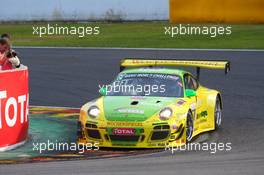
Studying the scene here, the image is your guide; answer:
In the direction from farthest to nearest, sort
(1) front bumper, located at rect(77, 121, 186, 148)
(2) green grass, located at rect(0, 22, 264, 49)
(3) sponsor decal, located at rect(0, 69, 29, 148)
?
1. (2) green grass, located at rect(0, 22, 264, 49)
2. (1) front bumper, located at rect(77, 121, 186, 148)
3. (3) sponsor decal, located at rect(0, 69, 29, 148)

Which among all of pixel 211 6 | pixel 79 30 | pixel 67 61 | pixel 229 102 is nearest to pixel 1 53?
pixel 229 102

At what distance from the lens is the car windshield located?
42.5ft

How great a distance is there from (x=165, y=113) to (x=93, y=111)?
111cm

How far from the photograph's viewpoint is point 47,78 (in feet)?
70.5

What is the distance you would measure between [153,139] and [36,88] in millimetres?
8396

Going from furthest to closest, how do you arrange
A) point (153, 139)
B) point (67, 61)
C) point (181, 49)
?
point (181, 49) → point (67, 61) → point (153, 139)

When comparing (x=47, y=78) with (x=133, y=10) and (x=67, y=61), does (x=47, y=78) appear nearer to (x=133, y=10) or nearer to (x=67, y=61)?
(x=67, y=61)

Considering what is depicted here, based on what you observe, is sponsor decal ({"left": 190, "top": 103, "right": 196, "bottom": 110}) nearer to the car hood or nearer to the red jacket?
the car hood

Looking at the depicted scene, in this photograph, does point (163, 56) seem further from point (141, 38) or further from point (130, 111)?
point (130, 111)

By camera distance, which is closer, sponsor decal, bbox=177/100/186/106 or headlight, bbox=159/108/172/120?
headlight, bbox=159/108/172/120

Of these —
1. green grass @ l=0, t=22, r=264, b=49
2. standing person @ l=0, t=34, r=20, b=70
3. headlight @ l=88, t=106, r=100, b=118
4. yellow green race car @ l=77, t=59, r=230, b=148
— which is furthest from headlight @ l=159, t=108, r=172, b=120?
green grass @ l=0, t=22, r=264, b=49

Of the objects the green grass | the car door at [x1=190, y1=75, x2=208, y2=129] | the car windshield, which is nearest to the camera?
the car windshield

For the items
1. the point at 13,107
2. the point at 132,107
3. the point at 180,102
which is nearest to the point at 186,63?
the point at 180,102

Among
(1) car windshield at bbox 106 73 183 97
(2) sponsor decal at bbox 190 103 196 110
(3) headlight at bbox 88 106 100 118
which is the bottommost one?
(2) sponsor decal at bbox 190 103 196 110
